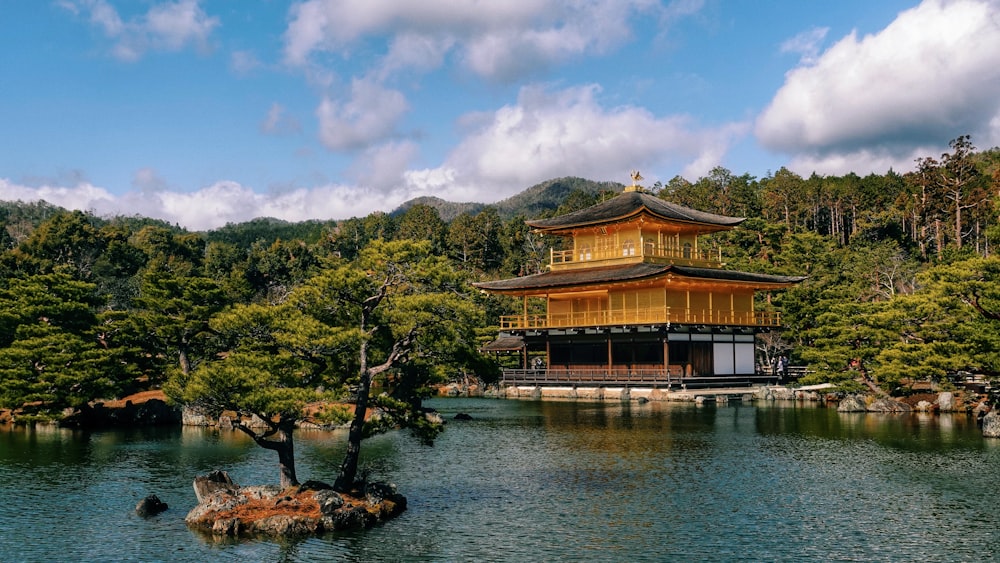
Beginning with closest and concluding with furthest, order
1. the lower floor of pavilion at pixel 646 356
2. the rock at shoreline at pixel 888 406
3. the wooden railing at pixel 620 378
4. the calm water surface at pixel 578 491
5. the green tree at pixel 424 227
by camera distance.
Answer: the calm water surface at pixel 578 491 < the rock at shoreline at pixel 888 406 < the wooden railing at pixel 620 378 < the lower floor of pavilion at pixel 646 356 < the green tree at pixel 424 227

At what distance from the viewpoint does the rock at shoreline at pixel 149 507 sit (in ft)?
63.2

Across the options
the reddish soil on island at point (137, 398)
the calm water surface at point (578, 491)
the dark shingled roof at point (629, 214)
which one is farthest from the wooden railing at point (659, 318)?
the reddish soil on island at point (137, 398)

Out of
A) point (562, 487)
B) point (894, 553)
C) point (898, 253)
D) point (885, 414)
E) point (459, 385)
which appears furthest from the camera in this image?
point (898, 253)

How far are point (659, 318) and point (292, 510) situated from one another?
1413 inches

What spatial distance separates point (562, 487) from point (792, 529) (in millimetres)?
6323

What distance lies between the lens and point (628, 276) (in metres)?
51.2

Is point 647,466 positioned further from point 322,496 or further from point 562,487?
point 322,496

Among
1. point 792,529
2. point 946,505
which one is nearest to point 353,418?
point 792,529

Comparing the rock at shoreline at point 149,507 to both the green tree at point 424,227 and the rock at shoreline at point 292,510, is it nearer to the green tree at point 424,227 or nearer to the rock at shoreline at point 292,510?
the rock at shoreline at point 292,510

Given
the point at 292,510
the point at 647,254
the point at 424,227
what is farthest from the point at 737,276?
the point at 424,227

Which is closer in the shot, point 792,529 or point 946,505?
point 792,529

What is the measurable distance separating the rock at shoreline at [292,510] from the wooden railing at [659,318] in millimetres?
32894

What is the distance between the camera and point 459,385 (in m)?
59.5

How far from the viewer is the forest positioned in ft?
62.9
